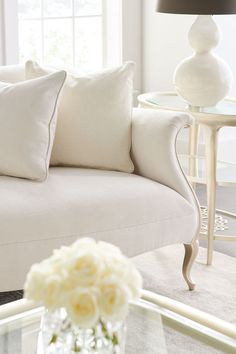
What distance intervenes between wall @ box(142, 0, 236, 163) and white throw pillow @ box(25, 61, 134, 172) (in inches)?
64.7

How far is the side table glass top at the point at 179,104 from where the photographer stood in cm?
317

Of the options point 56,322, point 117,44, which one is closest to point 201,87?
point 117,44

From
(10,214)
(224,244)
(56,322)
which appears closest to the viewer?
(56,322)

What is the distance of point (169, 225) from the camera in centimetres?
274

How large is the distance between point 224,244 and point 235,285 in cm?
53

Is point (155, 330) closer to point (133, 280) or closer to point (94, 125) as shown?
point (133, 280)

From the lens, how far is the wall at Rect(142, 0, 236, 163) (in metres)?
4.50

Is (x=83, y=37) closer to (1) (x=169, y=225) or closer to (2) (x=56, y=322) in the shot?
(1) (x=169, y=225)

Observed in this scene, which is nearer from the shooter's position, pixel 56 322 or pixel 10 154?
pixel 56 322

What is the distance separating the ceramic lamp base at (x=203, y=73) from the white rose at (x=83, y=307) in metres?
2.12

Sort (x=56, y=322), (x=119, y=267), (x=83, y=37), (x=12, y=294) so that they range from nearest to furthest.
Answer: (x=119, y=267), (x=56, y=322), (x=12, y=294), (x=83, y=37)

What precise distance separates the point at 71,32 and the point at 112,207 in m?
2.18

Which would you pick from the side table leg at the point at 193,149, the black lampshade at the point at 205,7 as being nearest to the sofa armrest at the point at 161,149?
the black lampshade at the point at 205,7

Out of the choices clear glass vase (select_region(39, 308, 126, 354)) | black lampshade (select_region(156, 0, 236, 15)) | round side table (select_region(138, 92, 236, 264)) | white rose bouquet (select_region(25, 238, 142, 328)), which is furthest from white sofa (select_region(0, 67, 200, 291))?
white rose bouquet (select_region(25, 238, 142, 328))
